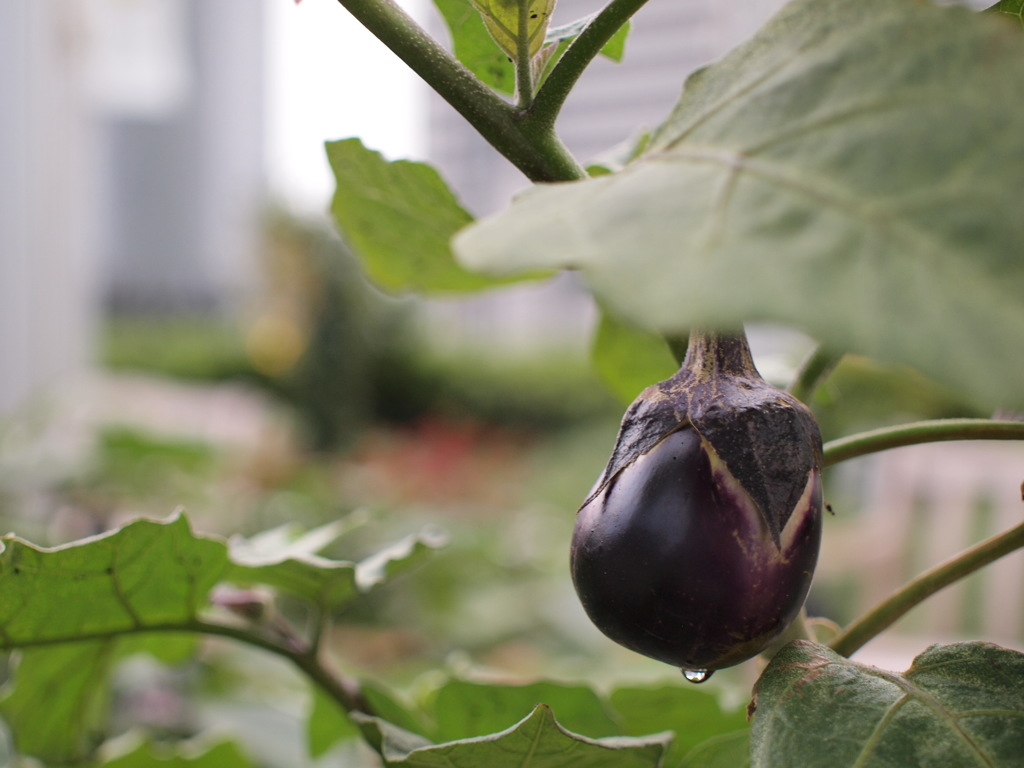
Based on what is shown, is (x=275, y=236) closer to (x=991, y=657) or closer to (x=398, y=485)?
(x=398, y=485)

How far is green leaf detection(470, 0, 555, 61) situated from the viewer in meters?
0.24

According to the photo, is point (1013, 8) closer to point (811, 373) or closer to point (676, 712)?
point (811, 373)

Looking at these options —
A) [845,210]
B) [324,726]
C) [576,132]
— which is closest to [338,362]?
[576,132]

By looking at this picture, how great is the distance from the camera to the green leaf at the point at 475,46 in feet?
1.00

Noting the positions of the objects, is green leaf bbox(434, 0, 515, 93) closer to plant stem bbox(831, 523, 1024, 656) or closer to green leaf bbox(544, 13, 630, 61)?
green leaf bbox(544, 13, 630, 61)

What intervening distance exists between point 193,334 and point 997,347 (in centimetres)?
714

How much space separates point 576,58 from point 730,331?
8 centimetres

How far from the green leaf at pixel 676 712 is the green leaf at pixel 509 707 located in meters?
0.04

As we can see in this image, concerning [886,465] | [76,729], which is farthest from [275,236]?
[76,729]

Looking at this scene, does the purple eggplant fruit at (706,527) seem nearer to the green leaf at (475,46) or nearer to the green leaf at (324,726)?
the green leaf at (475,46)

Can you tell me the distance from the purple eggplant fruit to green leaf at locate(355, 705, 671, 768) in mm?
56

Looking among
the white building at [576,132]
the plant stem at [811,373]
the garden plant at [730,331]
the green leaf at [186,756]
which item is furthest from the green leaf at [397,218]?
the white building at [576,132]

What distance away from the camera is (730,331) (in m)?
0.21

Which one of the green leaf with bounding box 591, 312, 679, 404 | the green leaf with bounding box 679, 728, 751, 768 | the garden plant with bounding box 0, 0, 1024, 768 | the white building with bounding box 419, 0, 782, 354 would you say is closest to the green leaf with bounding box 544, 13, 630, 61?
the garden plant with bounding box 0, 0, 1024, 768
